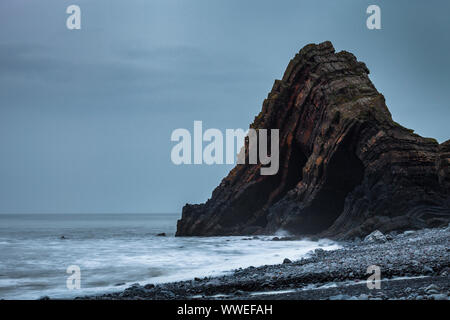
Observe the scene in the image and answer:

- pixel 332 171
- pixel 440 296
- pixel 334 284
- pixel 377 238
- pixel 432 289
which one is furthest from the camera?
pixel 332 171

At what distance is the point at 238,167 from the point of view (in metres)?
42.9

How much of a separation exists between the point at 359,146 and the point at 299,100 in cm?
1008

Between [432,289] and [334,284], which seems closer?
[432,289]

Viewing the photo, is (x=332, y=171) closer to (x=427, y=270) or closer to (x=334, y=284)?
(x=427, y=270)

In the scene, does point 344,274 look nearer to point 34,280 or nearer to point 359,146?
point 34,280

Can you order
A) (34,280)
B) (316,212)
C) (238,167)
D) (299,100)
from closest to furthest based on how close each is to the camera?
(34,280) → (316,212) → (299,100) → (238,167)

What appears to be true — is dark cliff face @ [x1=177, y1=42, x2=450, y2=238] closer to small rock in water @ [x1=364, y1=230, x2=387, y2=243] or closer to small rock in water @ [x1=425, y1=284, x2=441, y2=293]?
small rock in water @ [x1=364, y1=230, x2=387, y2=243]

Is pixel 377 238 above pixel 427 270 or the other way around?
the other way around

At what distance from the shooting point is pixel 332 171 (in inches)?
1258

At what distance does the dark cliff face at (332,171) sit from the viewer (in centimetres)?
2673

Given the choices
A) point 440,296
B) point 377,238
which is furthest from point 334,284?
point 377,238

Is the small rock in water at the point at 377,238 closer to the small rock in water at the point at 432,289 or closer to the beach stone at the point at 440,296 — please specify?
the small rock in water at the point at 432,289

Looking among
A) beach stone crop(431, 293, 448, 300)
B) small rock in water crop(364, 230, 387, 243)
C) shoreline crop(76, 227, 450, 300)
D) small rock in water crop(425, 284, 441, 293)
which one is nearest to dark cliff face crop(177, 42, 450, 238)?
small rock in water crop(364, 230, 387, 243)
